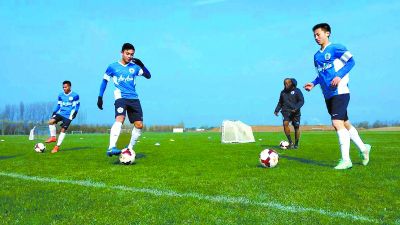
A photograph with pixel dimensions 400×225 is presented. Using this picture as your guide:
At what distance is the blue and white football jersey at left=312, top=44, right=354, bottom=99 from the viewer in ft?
24.5

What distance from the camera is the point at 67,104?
14047 mm

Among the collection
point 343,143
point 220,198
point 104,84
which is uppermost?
point 104,84

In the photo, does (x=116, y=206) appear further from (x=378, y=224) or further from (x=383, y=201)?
(x=383, y=201)

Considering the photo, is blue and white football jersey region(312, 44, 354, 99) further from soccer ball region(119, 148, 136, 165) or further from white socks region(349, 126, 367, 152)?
soccer ball region(119, 148, 136, 165)

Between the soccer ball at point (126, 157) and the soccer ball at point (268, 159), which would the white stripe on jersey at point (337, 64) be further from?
the soccer ball at point (126, 157)

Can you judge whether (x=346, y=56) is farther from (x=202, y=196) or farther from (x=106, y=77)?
(x=106, y=77)

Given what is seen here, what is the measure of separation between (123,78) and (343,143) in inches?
196

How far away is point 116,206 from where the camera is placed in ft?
14.3

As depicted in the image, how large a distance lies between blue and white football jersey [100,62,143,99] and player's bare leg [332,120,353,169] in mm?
4587

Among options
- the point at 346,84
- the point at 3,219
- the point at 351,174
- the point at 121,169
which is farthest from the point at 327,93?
the point at 3,219

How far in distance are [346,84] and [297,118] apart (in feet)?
20.4

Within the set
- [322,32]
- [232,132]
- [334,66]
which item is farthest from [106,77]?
[232,132]

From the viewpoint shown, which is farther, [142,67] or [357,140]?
[142,67]

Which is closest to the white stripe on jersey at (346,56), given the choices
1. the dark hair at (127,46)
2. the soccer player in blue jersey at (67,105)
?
the dark hair at (127,46)
